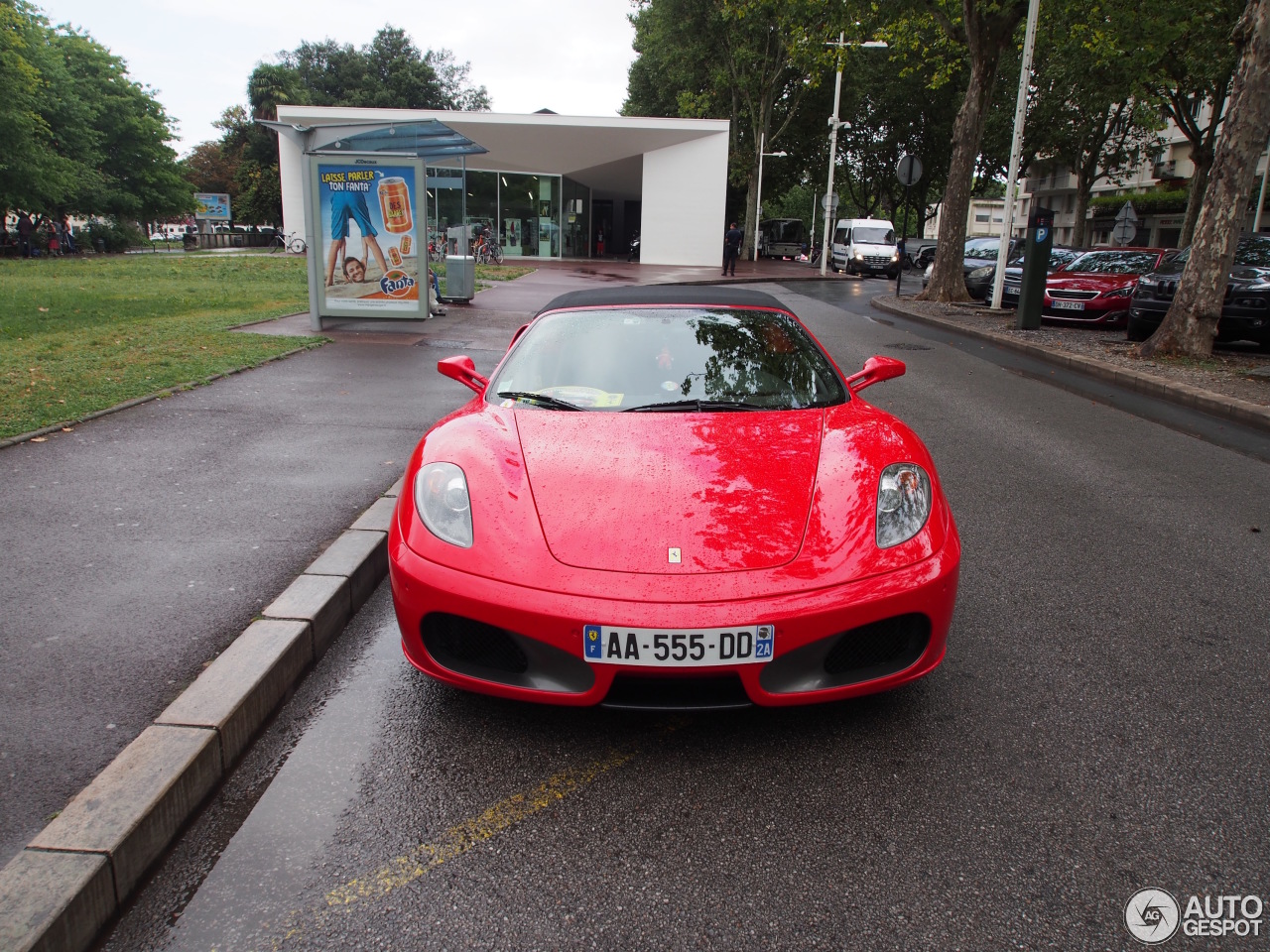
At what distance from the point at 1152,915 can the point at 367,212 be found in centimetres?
1227

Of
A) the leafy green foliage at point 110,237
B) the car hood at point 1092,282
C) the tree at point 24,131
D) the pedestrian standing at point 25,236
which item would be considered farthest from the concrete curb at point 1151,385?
the leafy green foliage at point 110,237

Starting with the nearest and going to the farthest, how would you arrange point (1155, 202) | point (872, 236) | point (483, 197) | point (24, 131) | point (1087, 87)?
point (24, 131)
point (1087, 87)
point (483, 197)
point (872, 236)
point (1155, 202)

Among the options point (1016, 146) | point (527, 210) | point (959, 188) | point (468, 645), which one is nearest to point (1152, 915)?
point (468, 645)

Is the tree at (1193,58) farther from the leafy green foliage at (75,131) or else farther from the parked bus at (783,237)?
the leafy green foliage at (75,131)

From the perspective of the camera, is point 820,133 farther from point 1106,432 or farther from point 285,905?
point 285,905

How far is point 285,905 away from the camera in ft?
6.75

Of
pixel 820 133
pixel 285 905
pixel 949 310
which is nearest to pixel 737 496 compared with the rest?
pixel 285 905

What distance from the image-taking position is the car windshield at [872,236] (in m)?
36.8

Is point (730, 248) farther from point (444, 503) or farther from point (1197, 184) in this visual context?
point (444, 503)

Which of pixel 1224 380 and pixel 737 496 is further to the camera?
pixel 1224 380

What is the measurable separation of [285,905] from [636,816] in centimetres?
88

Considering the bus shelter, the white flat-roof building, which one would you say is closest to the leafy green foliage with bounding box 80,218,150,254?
the white flat-roof building

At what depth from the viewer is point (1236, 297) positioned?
40.2ft

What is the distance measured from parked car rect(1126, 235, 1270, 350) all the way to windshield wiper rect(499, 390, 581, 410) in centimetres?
1140
